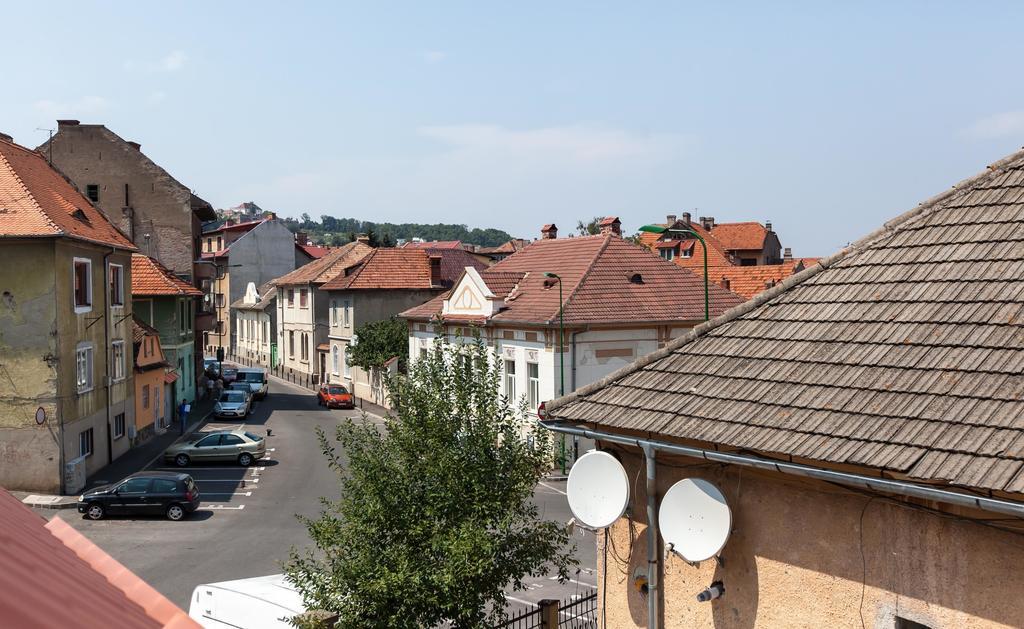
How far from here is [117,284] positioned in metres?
31.5

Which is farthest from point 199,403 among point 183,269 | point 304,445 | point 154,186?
point 304,445

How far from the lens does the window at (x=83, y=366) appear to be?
26938 mm

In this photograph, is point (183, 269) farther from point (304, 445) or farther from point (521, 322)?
point (521, 322)

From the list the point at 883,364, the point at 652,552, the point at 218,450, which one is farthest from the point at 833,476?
the point at 218,450

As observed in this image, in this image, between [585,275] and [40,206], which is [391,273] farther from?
[40,206]

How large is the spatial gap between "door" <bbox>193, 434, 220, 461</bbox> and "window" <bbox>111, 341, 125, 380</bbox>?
3754 millimetres

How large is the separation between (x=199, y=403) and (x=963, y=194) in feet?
148

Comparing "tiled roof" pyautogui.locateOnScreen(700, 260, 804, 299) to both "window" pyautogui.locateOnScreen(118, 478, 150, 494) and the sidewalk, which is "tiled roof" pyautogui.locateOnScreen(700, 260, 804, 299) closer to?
the sidewalk

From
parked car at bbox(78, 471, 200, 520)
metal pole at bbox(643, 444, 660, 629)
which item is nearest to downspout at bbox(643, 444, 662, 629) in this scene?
metal pole at bbox(643, 444, 660, 629)

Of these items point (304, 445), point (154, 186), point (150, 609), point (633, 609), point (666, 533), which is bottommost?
point (304, 445)

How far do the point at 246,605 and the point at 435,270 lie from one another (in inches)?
1531

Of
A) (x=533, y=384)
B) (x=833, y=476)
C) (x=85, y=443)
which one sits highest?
(x=833, y=476)

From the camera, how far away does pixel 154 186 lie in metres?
44.3

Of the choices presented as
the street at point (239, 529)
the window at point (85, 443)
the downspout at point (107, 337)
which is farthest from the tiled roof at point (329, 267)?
the window at point (85, 443)
